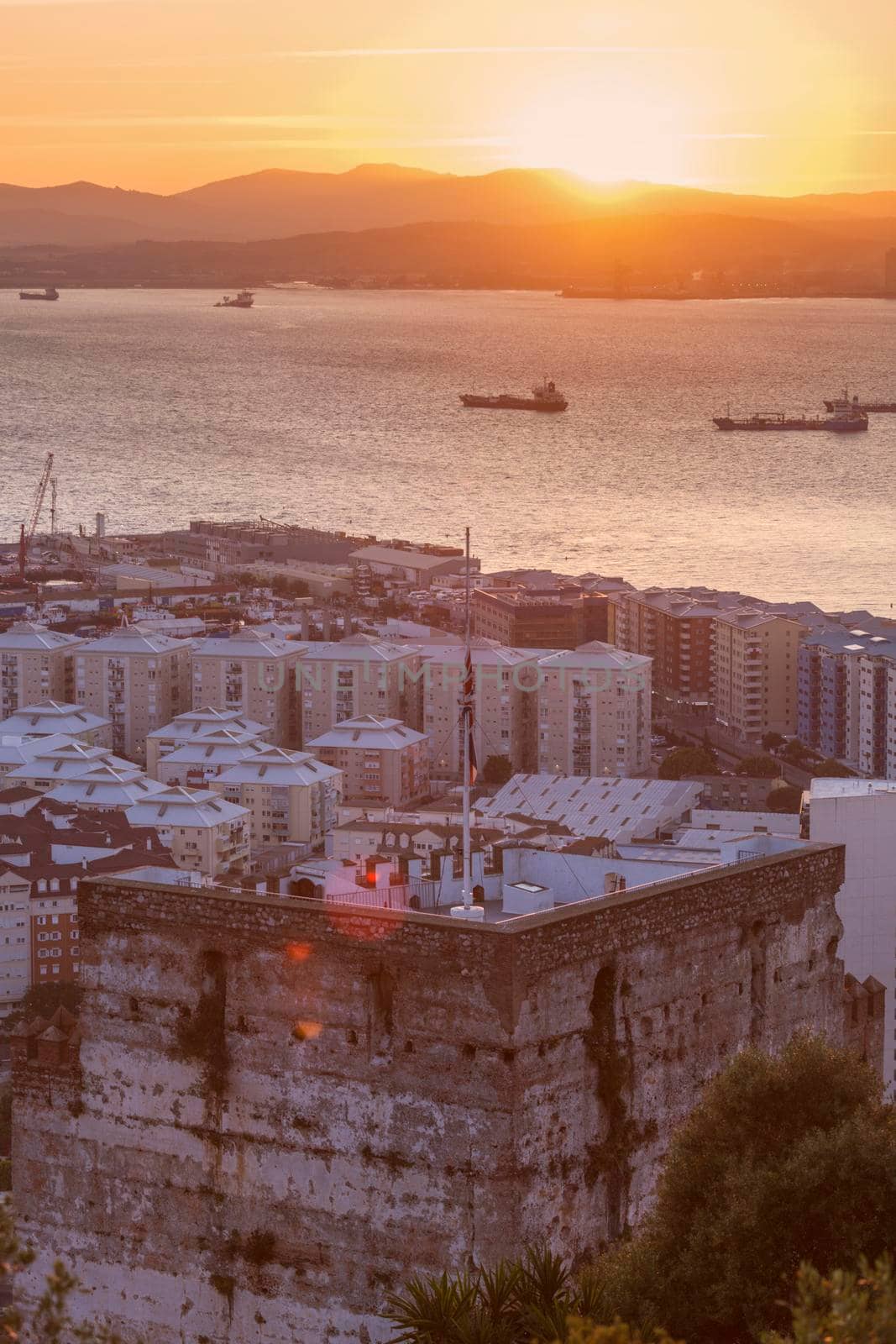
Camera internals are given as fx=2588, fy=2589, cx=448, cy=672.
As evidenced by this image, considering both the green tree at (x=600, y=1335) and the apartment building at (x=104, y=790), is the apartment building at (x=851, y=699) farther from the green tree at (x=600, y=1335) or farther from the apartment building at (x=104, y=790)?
the green tree at (x=600, y=1335)

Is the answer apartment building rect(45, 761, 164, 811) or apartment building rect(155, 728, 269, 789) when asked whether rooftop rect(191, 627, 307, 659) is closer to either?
apartment building rect(155, 728, 269, 789)

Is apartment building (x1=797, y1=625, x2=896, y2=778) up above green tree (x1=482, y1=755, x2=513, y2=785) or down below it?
above

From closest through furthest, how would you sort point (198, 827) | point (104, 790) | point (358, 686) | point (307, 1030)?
point (307, 1030)
point (198, 827)
point (104, 790)
point (358, 686)

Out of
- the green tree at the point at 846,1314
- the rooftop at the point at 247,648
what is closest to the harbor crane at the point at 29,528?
the rooftop at the point at 247,648

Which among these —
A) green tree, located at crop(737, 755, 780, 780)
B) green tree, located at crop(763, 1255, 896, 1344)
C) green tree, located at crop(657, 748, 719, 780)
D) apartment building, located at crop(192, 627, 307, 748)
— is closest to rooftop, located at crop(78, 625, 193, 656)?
apartment building, located at crop(192, 627, 307, 748)

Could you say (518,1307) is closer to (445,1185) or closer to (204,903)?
(445,1185)

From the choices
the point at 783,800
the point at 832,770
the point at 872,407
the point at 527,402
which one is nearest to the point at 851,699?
the point at 832,770

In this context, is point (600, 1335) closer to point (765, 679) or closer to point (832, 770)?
point (832, 770)
